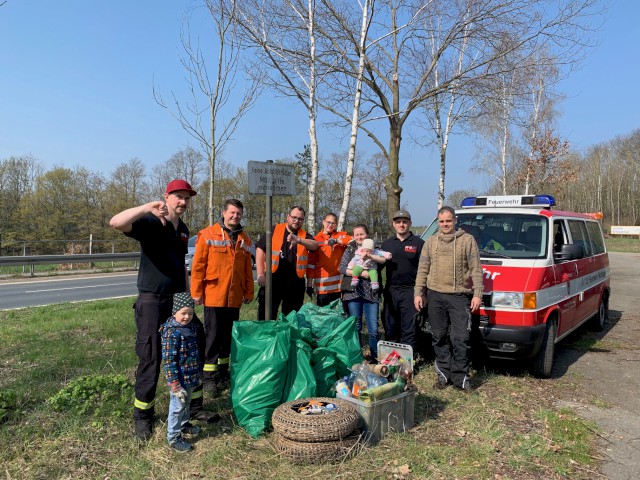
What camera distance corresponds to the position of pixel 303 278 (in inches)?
231

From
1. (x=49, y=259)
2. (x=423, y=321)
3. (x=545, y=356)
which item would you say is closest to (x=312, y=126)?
(x=423, y=321)

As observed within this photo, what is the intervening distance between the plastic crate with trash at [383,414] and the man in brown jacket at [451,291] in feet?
3.69

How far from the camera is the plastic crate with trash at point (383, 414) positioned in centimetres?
368

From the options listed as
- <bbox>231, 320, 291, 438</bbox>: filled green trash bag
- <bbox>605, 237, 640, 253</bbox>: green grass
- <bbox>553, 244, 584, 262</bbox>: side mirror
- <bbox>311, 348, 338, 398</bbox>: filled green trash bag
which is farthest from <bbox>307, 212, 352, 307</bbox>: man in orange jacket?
<bbox>605, 237, 640, 253</bbox>: green grass

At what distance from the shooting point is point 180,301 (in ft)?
11.9

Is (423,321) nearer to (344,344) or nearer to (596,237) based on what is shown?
(344,344)

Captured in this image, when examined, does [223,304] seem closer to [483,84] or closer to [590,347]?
[590,347]

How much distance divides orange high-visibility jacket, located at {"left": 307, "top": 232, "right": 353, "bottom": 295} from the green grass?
4011cm

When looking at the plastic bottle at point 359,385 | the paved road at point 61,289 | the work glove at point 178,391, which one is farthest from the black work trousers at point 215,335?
the paved road at point 61,289

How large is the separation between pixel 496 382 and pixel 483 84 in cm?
673

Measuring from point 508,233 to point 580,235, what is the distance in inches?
72.4

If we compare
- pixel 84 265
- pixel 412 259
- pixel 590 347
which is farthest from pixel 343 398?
pixel 84 265

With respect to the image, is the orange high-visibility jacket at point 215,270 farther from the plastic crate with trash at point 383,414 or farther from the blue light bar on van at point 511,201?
the blue light bar on van at point 511,201

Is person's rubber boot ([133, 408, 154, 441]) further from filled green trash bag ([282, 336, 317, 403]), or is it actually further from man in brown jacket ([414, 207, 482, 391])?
man in brown jacket ([414, 207, 482, 391])
